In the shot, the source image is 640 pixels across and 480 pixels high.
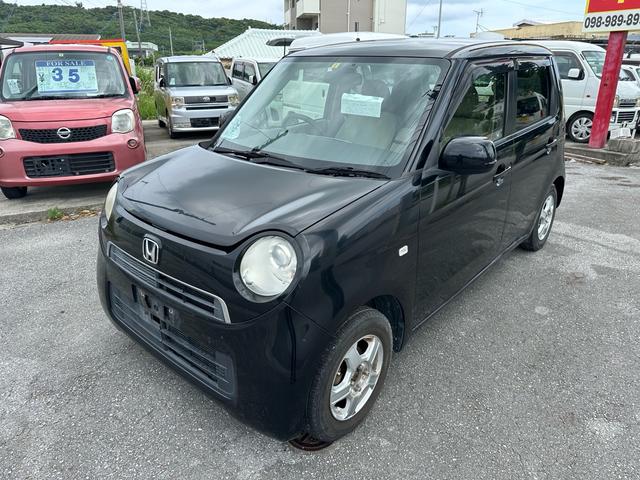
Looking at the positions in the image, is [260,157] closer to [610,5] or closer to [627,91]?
[610,5]

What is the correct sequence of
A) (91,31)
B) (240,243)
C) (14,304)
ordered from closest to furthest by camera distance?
(240,243) → (14,304) → (91,31)

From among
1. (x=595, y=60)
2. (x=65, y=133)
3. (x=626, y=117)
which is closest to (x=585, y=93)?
(x=595, y=60)

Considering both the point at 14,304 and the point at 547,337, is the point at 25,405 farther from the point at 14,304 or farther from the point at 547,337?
the point at 547,337

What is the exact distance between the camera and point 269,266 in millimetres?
1849

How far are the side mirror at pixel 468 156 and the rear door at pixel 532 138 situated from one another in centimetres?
105

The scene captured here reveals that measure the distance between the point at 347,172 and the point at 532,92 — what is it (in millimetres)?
2104

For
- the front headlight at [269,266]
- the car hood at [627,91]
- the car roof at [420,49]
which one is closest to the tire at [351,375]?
the front headlight at [269,266]

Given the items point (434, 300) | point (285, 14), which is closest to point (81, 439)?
point (434, 300)

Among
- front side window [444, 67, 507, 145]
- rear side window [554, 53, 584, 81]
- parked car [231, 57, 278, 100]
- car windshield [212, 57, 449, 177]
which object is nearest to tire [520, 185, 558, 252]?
front side window [444, 67, 507, 145]

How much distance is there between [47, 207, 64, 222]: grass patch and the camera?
17.4 ft

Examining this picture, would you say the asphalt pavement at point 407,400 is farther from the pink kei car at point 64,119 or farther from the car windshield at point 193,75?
the car windshield at point 193,75

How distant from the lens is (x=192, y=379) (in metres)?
2.13

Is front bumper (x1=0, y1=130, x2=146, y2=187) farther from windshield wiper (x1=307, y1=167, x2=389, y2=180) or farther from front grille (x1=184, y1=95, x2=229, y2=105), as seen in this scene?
front grille (x1=184, y1=95, x2=229, y2=105)

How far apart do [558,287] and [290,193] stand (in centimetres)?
279
